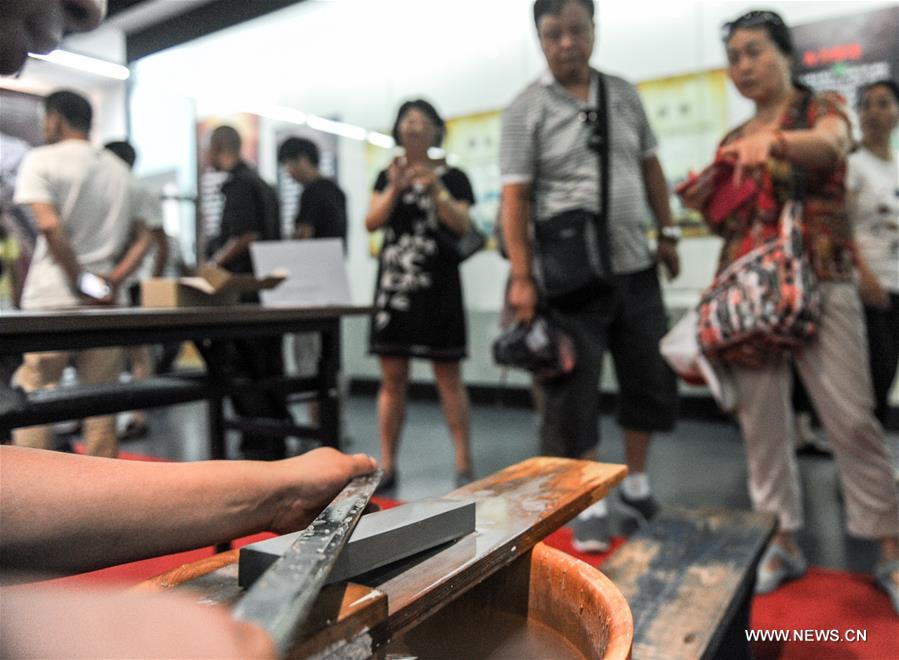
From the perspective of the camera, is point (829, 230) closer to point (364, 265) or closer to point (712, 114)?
point (712, 114)

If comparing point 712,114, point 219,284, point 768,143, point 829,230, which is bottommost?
point 219,284

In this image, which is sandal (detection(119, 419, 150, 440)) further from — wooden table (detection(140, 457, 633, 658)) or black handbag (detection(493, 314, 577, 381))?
wooden table (detection(140, 457, 633, 658))

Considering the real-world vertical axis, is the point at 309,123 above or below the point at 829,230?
above

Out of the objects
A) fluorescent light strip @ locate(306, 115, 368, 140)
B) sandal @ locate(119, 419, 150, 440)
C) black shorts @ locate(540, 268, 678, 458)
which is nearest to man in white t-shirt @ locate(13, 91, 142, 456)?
sandal @ locate(119, 419, 150, 440)

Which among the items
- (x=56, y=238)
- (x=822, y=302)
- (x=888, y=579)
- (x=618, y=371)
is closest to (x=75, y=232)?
(x=56, y=238)

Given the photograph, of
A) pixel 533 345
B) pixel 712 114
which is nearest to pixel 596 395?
pixel 533 345

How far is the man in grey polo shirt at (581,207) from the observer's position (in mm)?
1783

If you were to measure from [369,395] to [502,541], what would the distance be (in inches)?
174

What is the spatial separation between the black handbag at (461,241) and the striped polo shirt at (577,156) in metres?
0.63

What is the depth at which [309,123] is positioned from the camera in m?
4.57

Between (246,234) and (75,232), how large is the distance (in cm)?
68

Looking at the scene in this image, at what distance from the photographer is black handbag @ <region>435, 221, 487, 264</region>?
8.10ft

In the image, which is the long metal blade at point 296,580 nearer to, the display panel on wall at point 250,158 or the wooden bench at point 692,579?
the wooden bench at point 692,579

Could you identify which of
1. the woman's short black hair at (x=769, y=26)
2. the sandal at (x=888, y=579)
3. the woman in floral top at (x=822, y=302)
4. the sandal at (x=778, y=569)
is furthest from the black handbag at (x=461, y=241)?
the sandal at (x=888, y=579)
